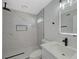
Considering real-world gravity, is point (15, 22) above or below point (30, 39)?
above

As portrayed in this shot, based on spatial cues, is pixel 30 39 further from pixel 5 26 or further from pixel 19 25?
pixel 5 26

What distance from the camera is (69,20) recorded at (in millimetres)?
1533

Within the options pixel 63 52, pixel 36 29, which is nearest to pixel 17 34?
pixel 36 29

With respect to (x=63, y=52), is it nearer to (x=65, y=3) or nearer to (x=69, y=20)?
(x=69, y=20)

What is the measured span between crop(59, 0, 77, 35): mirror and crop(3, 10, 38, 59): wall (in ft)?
5.54

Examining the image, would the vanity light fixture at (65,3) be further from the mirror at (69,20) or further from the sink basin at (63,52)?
the sink basin at (63,52)

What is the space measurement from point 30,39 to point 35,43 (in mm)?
368

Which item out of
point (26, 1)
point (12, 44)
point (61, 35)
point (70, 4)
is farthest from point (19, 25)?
point (70, 4)

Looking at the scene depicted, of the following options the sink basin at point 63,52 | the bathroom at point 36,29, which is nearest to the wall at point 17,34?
the bathroom at point 36,29

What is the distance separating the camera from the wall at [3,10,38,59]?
2354 millimetres

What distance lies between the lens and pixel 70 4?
1.47 m

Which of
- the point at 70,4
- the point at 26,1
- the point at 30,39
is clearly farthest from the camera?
the point at 30,39

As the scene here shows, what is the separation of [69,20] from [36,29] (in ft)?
6.51

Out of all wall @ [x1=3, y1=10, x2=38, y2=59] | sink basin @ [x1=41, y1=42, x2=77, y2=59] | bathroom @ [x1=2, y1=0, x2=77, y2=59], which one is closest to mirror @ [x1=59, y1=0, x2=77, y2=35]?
bathroom @ [x1=2, y1=0, x2=77, y2=59]
